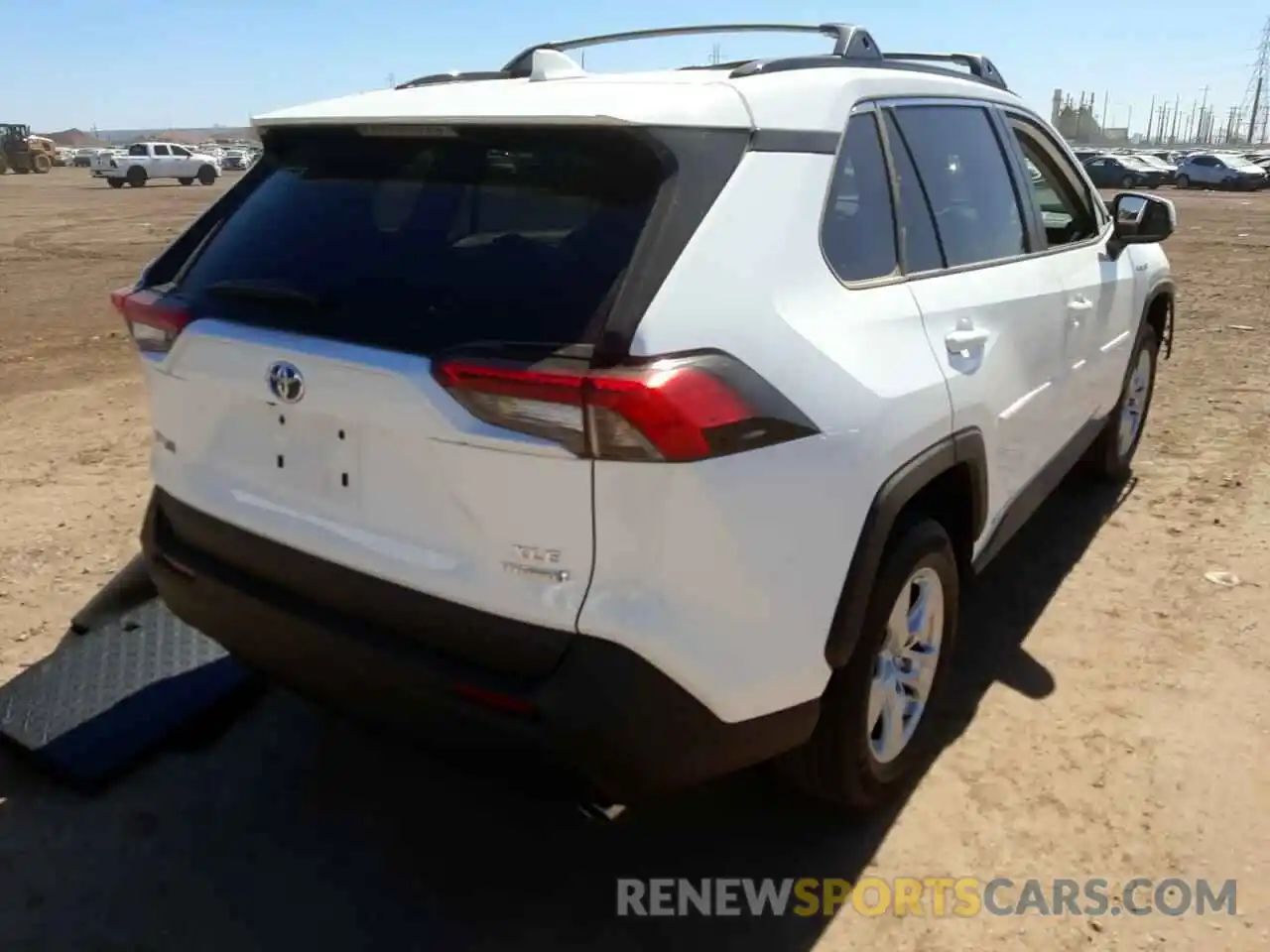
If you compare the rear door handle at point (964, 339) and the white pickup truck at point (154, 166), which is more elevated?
the rear door handle at point (964, 339)

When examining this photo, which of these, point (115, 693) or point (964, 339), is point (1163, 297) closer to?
point (964, 339)

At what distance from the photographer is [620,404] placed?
1.89 meters

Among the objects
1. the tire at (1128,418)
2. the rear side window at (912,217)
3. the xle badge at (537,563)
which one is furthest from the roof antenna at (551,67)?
the tire at (1128,418)

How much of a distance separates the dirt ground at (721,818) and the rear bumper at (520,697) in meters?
0.31

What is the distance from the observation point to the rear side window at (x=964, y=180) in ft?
9.89

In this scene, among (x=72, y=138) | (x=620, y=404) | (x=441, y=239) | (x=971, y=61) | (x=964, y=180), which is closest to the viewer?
(x=620, y=404)

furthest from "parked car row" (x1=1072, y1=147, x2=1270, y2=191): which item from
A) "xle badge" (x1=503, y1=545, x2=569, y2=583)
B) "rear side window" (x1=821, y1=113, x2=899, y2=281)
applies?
"xle badge" (x1=503, y1=545, x2=569, y2=583)

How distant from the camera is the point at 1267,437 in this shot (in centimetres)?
618

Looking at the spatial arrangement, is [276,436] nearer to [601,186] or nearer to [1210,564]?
[601,186]

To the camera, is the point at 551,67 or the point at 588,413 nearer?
the point at 588,413

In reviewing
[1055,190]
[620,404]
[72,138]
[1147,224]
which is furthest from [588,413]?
[72,138]

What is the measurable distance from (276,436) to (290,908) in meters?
1.15

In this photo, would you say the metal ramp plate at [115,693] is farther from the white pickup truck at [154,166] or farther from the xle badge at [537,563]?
the white pickup truck at [154,166]

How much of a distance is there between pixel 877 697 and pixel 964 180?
1611 millimetres
